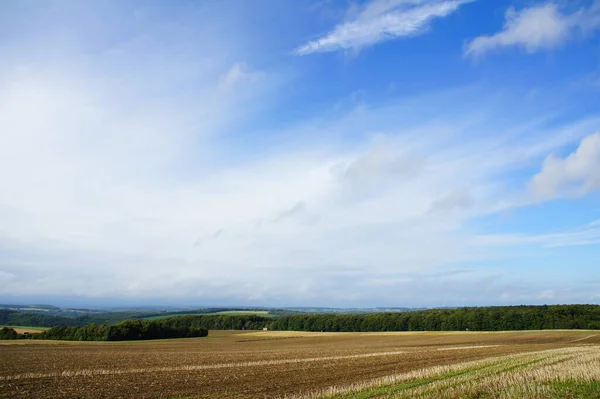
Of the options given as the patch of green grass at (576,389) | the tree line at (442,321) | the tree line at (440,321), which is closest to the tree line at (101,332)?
the tree line at (440,321)

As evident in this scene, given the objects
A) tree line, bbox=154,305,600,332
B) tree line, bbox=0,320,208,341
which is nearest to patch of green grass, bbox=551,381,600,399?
tree line, bbox=0,320,208,341

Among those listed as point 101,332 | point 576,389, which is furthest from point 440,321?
point 576,389

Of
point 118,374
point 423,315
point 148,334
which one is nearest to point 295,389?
point 118,374

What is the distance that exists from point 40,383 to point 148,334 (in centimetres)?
8326

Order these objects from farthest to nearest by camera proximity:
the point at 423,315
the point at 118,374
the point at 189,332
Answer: the point at 423,315
the point at 189,332
the point at 118,374

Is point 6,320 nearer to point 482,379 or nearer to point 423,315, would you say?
point 423,315

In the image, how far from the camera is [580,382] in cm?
1688

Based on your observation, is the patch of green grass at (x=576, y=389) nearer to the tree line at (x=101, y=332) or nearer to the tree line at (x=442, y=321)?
the tree line at (x=101, y=332)

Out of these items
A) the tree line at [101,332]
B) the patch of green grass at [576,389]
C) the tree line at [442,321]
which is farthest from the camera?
the tree line at [442,321]

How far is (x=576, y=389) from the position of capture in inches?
605

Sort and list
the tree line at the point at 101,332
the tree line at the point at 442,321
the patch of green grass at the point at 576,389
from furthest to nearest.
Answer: the tree line at the point at 442,321 → the tree line at the point at 101,332 → the patch of green grass at the point at 576,389

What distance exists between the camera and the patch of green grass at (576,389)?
1407 centimetres

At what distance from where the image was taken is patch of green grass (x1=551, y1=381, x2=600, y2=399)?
554 inches

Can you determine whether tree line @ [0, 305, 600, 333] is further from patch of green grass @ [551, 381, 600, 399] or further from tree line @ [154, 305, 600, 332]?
patch of green grass @ [551, 381, 600, 399]
